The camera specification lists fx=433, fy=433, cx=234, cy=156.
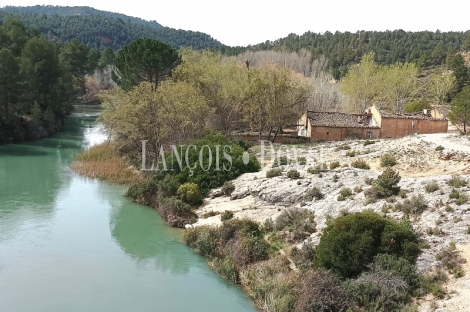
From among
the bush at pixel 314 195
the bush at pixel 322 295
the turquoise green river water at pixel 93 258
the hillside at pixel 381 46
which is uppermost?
the hillside at pixel 381 46

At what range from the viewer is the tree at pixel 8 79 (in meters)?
49.4

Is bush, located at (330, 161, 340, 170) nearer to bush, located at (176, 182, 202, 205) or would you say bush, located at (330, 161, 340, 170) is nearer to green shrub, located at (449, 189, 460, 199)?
bush, located at (176, 182, 202, 205)

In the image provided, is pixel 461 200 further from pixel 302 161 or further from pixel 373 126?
pixel 373 126

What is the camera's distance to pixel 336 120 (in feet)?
155

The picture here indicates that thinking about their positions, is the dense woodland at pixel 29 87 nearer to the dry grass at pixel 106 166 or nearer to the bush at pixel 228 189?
the dry grass at pixel 106 166

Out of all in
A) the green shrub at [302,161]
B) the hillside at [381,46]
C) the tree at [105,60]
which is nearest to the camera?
the green shrub at [302,161]

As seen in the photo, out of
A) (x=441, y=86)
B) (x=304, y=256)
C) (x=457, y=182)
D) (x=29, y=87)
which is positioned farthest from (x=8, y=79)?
(x=441, y=86)

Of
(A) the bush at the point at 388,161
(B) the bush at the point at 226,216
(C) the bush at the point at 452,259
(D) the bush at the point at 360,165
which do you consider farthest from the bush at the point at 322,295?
(A) the bush at the point at 388,161

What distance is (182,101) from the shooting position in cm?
3447

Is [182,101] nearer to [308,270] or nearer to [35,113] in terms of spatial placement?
[308,270]

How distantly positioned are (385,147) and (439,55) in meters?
73.4

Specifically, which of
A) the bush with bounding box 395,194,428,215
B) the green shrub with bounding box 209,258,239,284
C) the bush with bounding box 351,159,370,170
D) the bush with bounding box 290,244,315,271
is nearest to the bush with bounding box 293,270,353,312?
the bush with bounding box 290,244,315,271

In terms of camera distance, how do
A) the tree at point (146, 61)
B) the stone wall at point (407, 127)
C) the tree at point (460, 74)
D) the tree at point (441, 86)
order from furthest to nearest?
the tree at point (460, 74)
the tree at point (441, 86)
the tree at point (146, 61)
the stone wall at point (407, 127)

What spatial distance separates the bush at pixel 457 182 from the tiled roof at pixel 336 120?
24.7 metres
